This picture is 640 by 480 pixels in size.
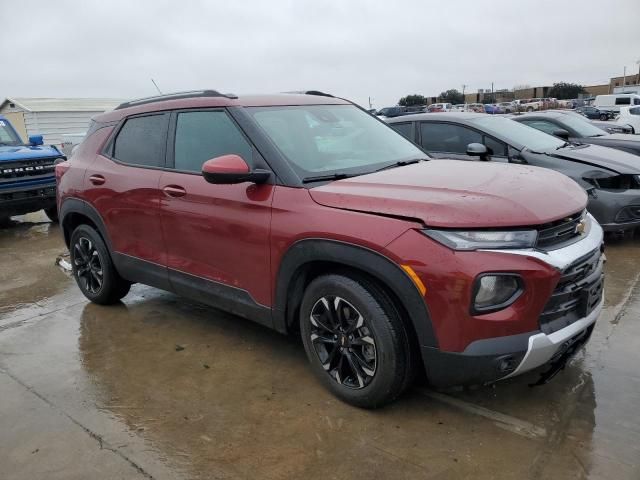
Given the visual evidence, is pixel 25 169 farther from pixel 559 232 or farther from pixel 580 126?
pixel 580 126

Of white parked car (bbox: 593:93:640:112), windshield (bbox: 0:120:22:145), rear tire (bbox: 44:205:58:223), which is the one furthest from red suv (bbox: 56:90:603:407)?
white parked car (bbox: 593:93:640:112)

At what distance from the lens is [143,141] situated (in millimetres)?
4332

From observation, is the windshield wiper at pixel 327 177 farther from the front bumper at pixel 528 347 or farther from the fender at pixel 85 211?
the fender at pixel 85 211

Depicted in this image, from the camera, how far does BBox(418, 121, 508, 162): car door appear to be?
6543 millimetres

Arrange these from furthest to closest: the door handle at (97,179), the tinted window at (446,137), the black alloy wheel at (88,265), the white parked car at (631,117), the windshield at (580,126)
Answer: the white parked car at (631,117) → the windshield at (580,126) → the tinted window at (446,137) → the black alloy wheel at (88,265) → the door handle at (97,179)

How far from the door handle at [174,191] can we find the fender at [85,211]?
102 centimetres

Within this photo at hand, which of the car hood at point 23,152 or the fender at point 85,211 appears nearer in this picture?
the fender at point 85,211

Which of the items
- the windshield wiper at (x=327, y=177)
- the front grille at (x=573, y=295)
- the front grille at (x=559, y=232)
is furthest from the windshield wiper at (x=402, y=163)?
the front grille at (x=573, y=295)

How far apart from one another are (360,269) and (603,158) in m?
4.85

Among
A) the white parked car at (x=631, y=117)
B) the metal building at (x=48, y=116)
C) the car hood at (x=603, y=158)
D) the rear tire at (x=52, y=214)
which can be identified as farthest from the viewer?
the metal building at (x=48, y=116)

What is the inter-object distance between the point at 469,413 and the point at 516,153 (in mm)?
4212

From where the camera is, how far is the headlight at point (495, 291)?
2.54 m

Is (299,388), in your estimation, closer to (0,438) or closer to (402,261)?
(402,261)

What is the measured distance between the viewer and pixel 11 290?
18.8ft
